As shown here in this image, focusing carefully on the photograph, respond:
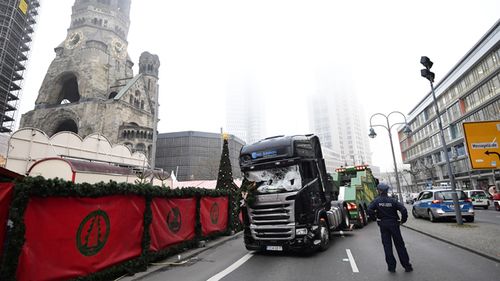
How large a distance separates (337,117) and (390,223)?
138 meters

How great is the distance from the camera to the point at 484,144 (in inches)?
362

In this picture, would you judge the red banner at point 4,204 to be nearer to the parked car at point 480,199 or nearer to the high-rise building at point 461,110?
the parked car at point 480,199

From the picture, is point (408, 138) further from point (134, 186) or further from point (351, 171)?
point (134, 186)

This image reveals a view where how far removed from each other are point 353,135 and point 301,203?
467ft

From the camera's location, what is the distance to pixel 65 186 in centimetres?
527

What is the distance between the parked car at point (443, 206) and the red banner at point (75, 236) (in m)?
15.5

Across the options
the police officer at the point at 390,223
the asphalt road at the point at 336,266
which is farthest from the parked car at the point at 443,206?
the police officer at the point at 390,223

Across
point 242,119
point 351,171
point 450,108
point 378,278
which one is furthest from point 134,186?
point 242,119

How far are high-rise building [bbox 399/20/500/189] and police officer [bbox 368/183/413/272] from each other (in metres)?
43.5

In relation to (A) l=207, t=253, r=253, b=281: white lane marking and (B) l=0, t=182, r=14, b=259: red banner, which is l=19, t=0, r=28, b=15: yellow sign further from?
(A) l=207, t=253, r=253, b=281: white lane marking

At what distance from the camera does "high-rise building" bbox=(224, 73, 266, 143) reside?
6501 inches

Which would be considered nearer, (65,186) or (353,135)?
(65,186)

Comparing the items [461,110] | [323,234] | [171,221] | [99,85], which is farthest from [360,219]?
[99,85]

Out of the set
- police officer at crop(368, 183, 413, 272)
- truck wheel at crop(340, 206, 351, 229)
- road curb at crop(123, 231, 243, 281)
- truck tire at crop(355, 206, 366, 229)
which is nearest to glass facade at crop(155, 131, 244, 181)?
truck tire at crop(355, 206, 366, 229)
